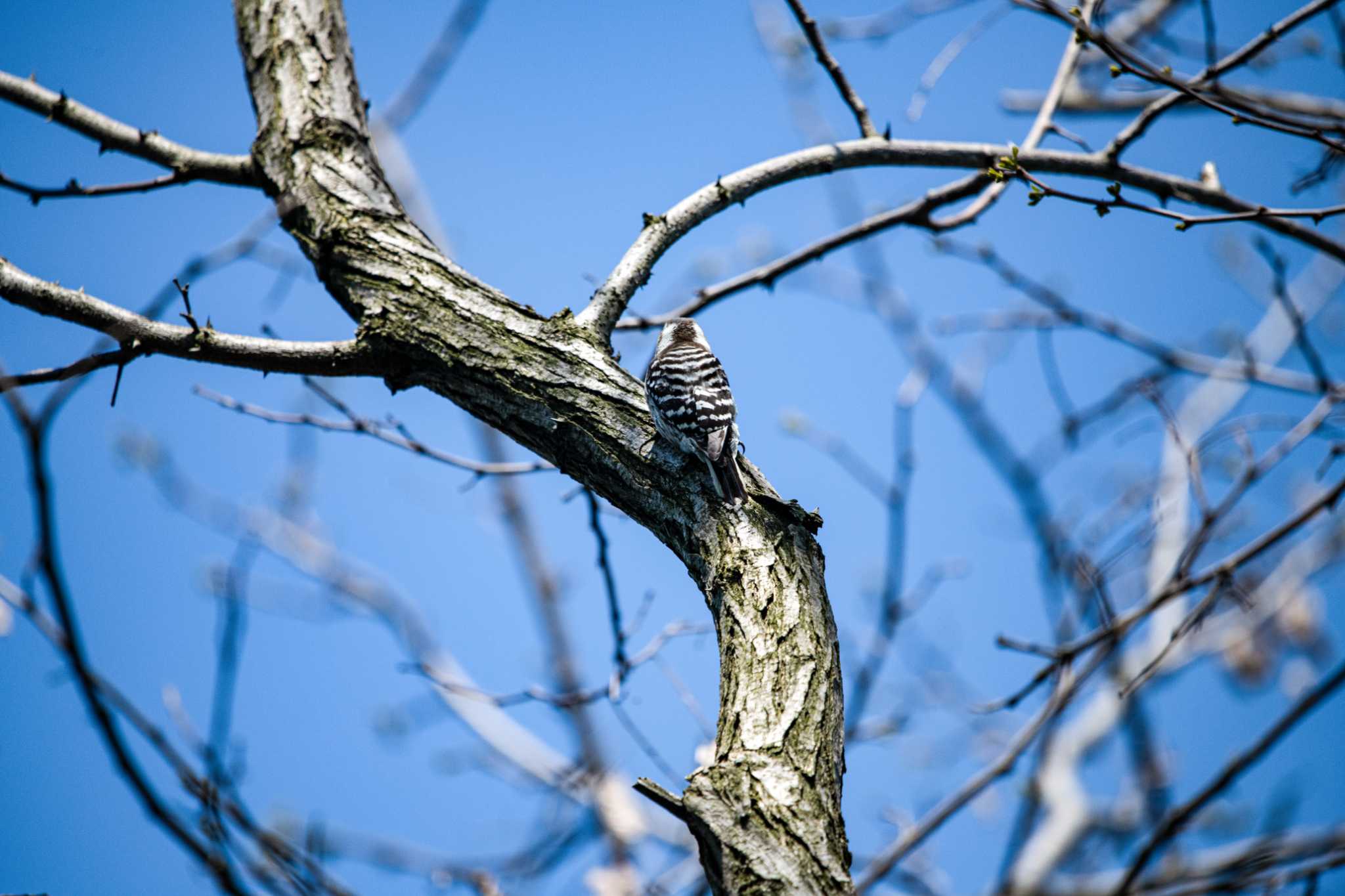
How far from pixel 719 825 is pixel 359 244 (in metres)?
2.27

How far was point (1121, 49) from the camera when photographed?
282cm

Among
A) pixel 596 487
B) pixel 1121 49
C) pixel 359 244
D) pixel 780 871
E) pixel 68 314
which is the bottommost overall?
pixel 780 871

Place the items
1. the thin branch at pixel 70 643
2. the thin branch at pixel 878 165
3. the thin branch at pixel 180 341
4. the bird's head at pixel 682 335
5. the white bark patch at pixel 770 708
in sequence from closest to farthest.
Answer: the thin branch at pixel 70 643, the white bark patch at pixel 770 708, the thin branch at pixel 180 341, the thin branch at pixel 878 165, the bird's head at pixel 682 335

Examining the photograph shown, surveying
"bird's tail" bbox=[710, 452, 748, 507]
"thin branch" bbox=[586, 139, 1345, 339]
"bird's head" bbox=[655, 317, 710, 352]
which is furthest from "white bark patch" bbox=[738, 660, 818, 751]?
"bird's head" bbox=[655, 317, 710, 352]

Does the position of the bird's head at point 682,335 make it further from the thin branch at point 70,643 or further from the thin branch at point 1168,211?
the thin branch at point 70,643

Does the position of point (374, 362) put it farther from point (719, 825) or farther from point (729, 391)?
point (719, 825)

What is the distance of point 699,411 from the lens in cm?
288

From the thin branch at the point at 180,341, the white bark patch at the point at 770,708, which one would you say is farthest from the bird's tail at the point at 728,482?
the thin branch at the point at 180,341

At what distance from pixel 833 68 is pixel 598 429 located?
2015 millimetres

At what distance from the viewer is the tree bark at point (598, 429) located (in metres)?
1.94

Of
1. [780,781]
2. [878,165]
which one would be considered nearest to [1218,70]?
[878,165]

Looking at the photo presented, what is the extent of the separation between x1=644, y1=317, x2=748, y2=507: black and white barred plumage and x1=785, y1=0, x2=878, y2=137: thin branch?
45.5 inches

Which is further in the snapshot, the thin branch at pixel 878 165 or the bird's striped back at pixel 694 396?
the thin branch at pixel 878 165

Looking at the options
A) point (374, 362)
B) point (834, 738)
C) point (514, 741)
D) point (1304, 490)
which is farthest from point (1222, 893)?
point (1304, 490)
